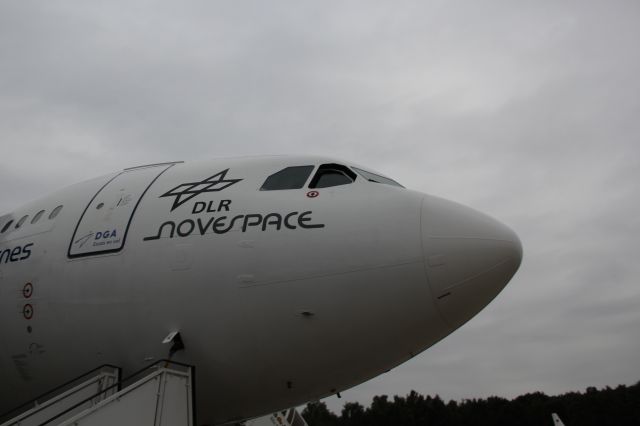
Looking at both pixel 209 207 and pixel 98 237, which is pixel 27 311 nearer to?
pixel 98 237

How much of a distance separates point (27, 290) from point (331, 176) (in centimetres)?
442

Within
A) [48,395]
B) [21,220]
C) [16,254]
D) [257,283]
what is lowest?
[48,395]

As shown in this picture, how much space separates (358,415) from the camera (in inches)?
2731

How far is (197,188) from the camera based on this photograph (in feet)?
28.6

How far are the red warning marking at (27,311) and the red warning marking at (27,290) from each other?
122 millimetres

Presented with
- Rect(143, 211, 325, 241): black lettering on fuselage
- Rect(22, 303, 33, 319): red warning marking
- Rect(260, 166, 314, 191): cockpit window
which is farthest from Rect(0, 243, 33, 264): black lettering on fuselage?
Rect(260, 166, 314, 191): cockpit window

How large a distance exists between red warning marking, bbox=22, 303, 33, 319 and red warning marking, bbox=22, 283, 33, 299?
4.8 inches

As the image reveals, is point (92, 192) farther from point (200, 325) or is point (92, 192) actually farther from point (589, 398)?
point (589, 398)

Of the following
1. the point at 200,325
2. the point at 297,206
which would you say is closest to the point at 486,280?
the point at 297,206

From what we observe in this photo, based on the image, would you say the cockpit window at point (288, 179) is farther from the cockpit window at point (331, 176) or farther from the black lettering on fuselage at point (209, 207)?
the black lettering on fuselage at point (209, 207)

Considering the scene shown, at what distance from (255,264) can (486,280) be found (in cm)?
256

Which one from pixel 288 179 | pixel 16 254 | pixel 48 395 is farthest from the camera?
pixel 16 254

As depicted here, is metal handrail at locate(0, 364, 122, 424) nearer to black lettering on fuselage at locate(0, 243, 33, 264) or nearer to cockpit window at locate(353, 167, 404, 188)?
black lettering on fuselage at locate(0, 243, 33, 264)

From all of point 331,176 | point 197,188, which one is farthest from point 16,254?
point 331,176
